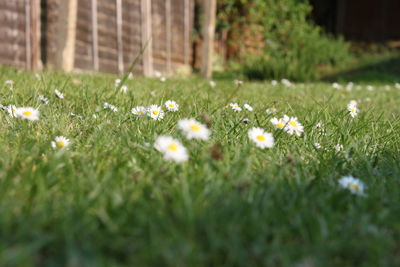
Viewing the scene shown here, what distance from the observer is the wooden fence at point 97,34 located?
16.8 feet

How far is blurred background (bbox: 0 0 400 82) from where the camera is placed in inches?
212

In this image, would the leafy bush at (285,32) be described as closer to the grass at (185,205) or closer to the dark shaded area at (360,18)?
the dark shaded area at (360,18)

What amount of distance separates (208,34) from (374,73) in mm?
4833

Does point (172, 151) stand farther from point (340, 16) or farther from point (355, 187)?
point (340, 16)

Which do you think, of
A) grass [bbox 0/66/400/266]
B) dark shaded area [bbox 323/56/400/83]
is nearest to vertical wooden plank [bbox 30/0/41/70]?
grass [bbox 0/66/400/266]

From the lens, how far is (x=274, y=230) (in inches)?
41.9

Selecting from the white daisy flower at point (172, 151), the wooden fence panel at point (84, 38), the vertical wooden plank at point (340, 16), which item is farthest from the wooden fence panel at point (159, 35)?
the vertical wooden plank at point (340, 16)

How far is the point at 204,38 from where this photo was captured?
7.28 metres

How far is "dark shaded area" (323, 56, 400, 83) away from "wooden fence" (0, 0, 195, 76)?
3371 millimetres

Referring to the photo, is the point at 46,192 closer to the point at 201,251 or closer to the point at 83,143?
the point at 201,251

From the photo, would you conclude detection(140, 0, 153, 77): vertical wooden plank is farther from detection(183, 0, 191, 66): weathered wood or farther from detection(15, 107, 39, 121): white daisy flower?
detection(15, 107, 39, 121): white daisy flower

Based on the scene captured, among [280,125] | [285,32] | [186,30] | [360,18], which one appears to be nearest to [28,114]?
[280,125]

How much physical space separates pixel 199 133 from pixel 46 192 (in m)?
0.48

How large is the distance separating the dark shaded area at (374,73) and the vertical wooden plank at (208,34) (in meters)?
3.34
